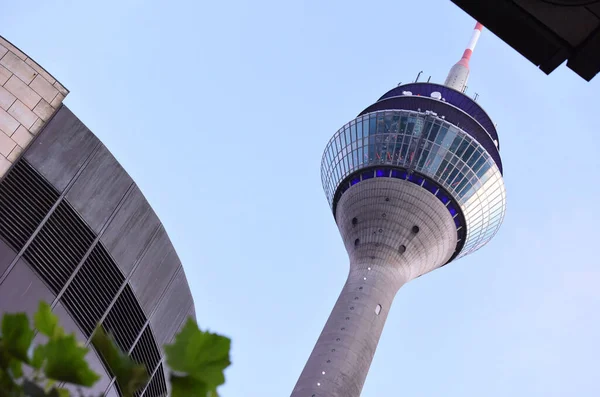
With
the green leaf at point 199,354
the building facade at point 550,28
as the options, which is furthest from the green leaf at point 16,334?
the building facade at point 550,28

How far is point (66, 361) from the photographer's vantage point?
230 centimetres

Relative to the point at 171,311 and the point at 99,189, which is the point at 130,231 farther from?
the point at 171,311

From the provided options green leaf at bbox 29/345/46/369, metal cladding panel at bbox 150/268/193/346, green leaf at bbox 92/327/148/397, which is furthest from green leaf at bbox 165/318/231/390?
metal cladding panel at bbox 150/268/193/346

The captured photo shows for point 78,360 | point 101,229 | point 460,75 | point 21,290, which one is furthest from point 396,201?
point 78,360

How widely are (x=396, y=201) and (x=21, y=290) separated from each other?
39368 mm

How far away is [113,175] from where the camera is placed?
20125 millimetres

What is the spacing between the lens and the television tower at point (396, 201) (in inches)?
1825

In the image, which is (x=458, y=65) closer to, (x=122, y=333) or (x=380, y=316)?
(x=380, y=316)

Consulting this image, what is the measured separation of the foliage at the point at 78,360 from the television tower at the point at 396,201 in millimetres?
42289

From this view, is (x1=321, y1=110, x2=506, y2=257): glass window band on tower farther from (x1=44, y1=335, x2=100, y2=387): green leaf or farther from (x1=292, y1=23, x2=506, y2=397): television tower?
(x1=44, y1=335, x2=100, y2=387): green leaf

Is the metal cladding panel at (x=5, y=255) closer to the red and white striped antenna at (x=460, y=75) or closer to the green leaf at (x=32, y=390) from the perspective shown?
the green leaf at (x=32, y=390)

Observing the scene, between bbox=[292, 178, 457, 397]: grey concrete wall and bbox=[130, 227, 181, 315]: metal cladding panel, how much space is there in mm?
23957

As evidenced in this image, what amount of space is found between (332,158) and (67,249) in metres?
46.5

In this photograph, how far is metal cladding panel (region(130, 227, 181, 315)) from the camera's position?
20609 mm
